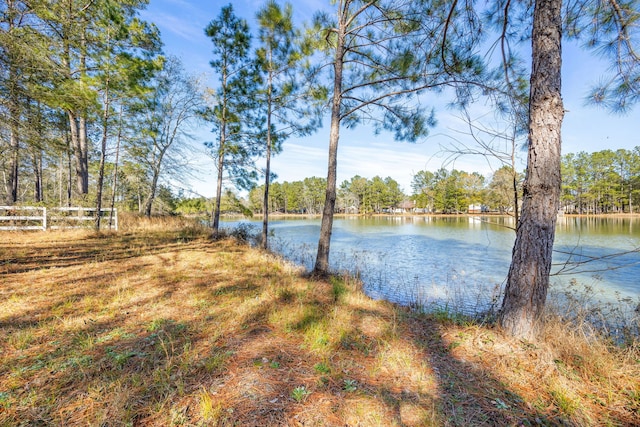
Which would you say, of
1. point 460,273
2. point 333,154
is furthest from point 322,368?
point 460,273

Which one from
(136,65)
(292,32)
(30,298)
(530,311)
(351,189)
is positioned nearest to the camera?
(530,311)

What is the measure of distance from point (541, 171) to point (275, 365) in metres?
3.36

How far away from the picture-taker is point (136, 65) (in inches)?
336

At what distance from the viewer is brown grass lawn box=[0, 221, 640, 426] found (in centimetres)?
170

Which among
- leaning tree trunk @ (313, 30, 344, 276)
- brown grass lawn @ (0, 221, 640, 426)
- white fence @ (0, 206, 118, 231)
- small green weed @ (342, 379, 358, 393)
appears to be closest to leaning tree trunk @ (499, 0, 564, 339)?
brown grass lawn @ (0, 221, 640, 426)

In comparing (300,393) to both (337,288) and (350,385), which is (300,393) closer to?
(350,385)

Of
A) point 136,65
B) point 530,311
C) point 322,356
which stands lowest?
point 322,356

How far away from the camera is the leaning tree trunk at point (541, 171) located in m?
2.58

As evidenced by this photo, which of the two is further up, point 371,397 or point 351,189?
point 351,189

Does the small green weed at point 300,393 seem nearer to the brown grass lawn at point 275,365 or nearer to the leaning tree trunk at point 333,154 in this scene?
the brown grass lawn at point 275,365

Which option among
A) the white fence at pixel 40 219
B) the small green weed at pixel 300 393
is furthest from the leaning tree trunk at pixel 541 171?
the white fence at pixel 40 219

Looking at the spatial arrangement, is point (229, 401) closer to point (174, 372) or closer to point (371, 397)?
point (174, 372)

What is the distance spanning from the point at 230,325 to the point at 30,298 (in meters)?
3.04

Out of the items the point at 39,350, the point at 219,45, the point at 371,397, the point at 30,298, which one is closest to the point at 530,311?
the point at 371,397
